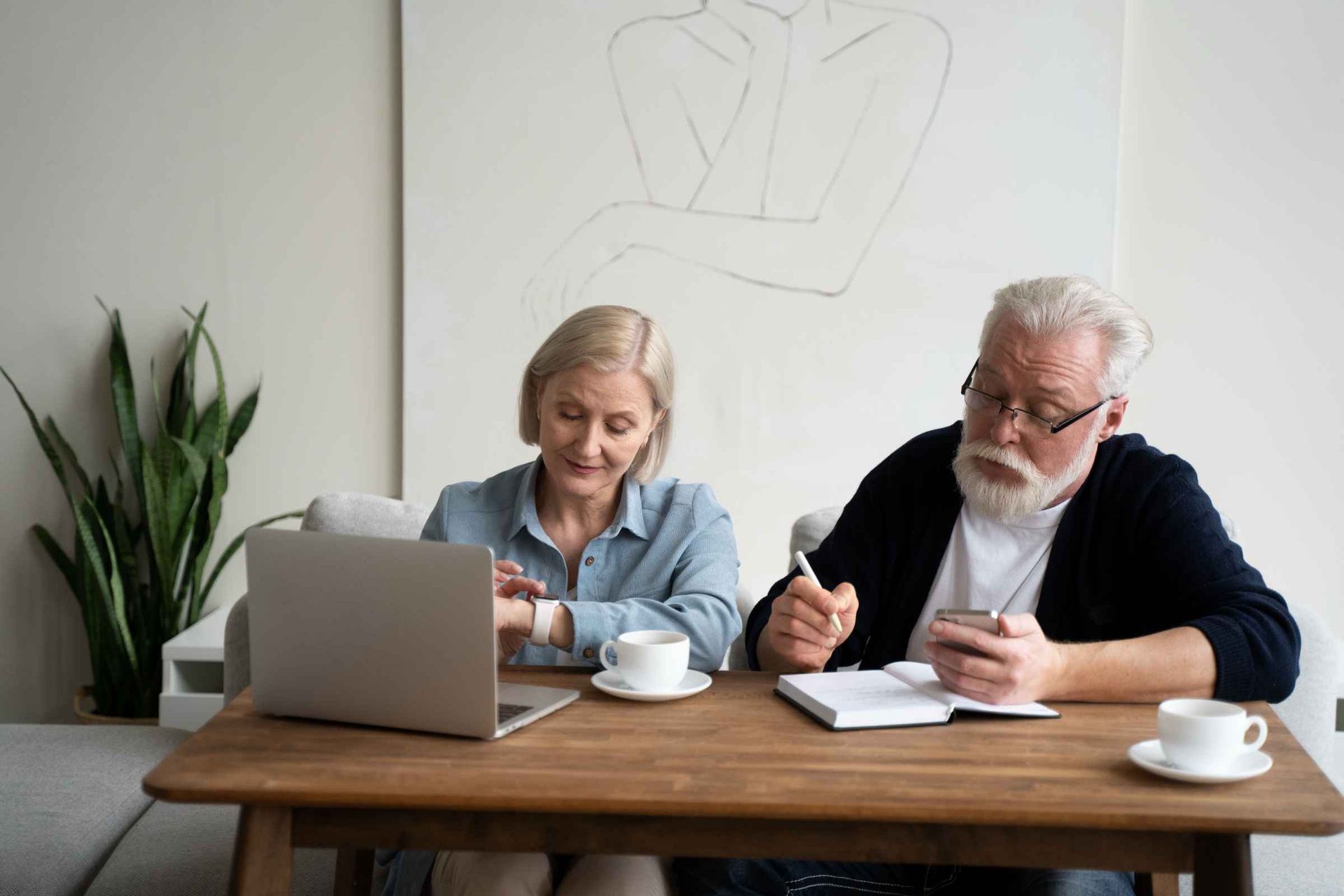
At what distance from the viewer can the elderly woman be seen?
1751 millimetres

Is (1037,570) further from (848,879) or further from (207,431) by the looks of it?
(207,431)

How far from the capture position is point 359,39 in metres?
3.24

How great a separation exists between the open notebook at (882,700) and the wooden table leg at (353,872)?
0.73 m

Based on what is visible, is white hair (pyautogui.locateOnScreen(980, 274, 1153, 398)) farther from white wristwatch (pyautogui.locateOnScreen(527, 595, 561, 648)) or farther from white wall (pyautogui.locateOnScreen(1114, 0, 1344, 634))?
white wall (pyautogui.locateOnScreen(1114, 0, 1344, 634))

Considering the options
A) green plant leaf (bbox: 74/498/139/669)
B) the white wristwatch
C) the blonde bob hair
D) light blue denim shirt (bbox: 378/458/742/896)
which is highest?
the blonde bob hair

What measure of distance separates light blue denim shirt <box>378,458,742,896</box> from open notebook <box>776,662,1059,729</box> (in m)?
0.23

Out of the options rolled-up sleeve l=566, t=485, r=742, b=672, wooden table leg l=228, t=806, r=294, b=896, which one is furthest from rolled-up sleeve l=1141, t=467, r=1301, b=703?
wooden table leg l=228, t=806, r=294, b=896

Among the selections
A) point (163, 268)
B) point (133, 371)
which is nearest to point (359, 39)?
point (163, 268)

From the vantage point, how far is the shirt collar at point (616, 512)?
1.92 m

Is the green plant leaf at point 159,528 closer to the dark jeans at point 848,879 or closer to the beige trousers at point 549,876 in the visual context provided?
the beige trousers at point 549,876

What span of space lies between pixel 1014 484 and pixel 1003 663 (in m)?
0.45

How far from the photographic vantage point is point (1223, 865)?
1.17m

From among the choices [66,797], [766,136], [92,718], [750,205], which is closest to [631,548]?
[66,797]

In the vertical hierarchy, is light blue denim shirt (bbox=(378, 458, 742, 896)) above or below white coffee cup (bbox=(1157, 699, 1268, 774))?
above
